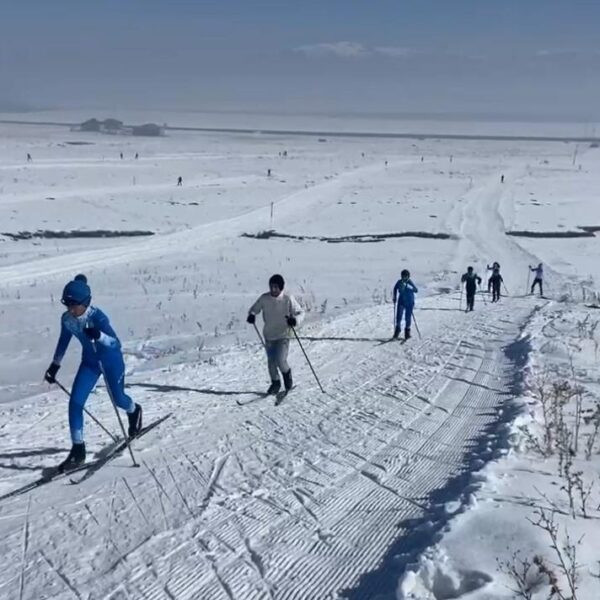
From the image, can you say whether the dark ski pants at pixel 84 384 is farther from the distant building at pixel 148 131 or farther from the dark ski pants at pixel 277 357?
the distant building at pixel 148 131

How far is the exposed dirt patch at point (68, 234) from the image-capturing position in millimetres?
36281

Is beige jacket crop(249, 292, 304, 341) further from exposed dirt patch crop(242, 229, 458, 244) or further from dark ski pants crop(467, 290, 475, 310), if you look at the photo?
exposed dirt patch crop(242, 229, 458, 244)

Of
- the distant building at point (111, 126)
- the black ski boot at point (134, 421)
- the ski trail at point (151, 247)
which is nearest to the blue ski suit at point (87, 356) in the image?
the black ski boot at point (134, 421)

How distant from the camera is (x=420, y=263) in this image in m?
34.7

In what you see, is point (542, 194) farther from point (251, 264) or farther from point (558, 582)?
point (558, 582)

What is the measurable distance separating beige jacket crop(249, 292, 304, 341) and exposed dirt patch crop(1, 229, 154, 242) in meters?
27.1

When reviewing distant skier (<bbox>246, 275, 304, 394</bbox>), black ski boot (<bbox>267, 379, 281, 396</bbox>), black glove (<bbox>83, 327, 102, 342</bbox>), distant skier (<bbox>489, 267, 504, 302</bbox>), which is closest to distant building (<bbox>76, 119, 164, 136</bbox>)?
distant skier (<bbox>489, 267, 504, 302</bbox>)

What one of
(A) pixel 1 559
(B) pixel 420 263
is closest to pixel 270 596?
(A) pixel 1 559

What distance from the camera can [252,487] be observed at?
7418mm

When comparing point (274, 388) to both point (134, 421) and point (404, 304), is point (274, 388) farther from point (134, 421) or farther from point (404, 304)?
point (404, 304)

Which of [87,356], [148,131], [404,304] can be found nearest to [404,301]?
[404,304]

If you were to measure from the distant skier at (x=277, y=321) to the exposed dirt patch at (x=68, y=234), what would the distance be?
27.1m

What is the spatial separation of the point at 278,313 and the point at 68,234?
94.4 feet

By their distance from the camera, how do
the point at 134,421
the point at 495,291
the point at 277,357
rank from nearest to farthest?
the point at 134,421
the point at 277,357
the point at 495,291
